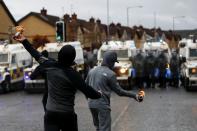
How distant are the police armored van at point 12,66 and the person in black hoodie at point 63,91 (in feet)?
72.0

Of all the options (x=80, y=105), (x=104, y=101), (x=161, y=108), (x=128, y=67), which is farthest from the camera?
(x=128, y=67)

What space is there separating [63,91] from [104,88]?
7.53 ft

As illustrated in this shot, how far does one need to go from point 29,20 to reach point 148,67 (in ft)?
174

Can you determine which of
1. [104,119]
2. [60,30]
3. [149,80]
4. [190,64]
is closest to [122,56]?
[149,80]

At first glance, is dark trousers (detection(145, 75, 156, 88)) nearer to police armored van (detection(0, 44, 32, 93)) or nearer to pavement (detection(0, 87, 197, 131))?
pavement (detection(0, 87, 197, 131))

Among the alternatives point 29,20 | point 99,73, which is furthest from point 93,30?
point 99,73

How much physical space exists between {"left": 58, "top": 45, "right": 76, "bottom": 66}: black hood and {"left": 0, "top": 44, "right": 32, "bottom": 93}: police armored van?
866 inches

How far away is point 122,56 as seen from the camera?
30.5 meters

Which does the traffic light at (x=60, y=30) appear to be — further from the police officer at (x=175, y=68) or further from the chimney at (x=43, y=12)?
the chimney at (x=43, y=12)

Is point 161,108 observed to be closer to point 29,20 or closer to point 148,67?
point 148,67

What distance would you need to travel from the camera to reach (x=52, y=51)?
1193 inches

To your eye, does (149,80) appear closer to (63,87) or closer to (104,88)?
(104,88)

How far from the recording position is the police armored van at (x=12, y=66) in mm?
29031

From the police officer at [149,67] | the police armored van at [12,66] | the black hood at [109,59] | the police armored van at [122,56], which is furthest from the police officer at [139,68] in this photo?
the black hood at [109,59]
